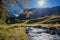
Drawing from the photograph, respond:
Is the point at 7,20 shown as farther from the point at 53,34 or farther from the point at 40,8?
the point at 53,34

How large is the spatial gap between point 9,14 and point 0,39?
47.2 inches

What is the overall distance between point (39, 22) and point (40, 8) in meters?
0.33

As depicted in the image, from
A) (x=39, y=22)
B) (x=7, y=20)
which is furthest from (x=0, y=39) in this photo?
(x=39, y=22)

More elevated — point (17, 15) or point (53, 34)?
point (17, 15)

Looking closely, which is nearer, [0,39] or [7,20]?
[0,39]

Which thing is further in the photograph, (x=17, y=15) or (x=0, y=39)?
(x=17, y=15)

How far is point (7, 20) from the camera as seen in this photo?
11.6ft

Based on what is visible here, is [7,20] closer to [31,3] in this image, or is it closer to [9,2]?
[9,2]

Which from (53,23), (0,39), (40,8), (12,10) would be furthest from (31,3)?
(0,39)

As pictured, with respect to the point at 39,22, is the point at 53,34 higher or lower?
lower

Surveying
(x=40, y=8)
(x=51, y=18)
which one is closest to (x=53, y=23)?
(x=51, y=18)

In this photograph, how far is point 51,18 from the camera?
11.8 ft

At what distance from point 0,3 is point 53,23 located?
1.30m

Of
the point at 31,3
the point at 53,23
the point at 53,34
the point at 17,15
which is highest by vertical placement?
the point at 31,3
